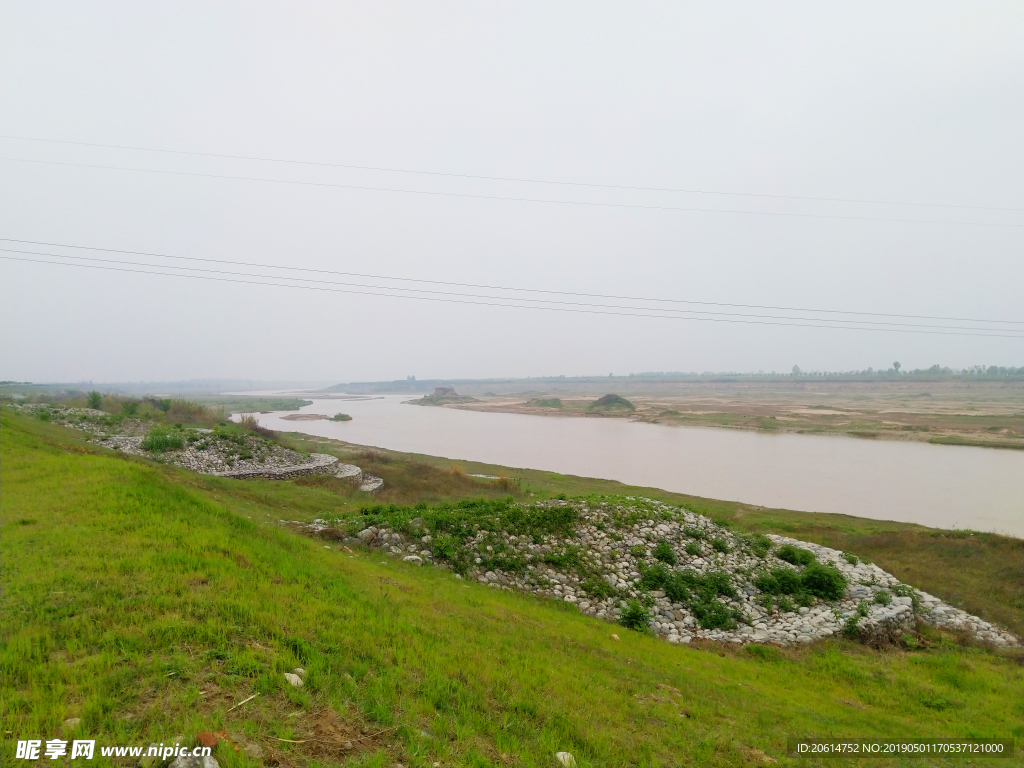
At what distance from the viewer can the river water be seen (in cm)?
2802

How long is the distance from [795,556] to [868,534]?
876 cm

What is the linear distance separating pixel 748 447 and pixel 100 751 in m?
53.3

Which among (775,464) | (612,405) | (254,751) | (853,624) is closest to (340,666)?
(254,751)

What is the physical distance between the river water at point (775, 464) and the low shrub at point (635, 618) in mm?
20174

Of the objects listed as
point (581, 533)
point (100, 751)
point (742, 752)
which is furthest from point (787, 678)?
point (100, 751)

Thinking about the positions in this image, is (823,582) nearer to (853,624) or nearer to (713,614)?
(853,624)

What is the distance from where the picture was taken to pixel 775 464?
4012cm

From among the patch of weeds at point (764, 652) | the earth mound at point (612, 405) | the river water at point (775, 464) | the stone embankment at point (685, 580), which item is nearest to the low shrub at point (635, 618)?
the stone embankment at point (685, 580)

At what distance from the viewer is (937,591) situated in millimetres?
15500

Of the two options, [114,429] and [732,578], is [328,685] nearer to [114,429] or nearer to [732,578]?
Result: [732,578]

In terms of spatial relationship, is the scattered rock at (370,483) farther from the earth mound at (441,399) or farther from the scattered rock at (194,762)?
the earth mound at (441,399)

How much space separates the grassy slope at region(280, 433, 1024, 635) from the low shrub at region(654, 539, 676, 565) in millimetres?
5661

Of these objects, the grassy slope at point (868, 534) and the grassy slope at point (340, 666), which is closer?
the grassy slope at point (340, 666)

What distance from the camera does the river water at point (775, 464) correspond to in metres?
28.0
